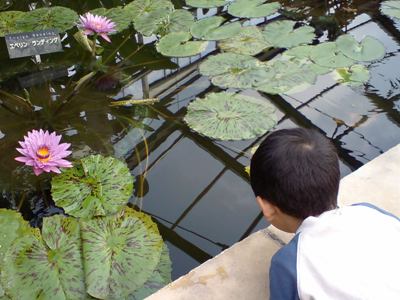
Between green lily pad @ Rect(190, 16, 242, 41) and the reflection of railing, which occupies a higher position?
green lily pad @ Rect(190, 16, 242, 41)

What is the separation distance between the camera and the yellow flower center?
5.34ft

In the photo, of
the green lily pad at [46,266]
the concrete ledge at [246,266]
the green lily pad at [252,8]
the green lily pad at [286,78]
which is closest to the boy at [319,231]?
the concrete ledge at [246,266]

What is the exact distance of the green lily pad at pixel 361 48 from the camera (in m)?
2.57

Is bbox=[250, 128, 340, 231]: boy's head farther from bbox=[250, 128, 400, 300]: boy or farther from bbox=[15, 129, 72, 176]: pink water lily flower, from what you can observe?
bbox=[15, 129, 72, 176]: pink water lily flower

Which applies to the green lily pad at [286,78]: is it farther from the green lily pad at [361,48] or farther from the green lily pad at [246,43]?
the green lily pad at [361,48]

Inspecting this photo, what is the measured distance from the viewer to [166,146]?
214 cm

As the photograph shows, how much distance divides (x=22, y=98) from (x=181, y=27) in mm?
1092

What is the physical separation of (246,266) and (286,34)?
6.08ft

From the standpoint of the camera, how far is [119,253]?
147 centimetres

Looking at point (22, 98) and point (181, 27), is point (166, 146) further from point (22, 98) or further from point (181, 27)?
point (181, 27)

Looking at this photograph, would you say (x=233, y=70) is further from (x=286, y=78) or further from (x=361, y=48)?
(x=361, y=48)

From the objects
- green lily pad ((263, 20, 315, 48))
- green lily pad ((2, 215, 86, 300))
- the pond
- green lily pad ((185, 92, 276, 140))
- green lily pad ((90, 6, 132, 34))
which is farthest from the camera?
green lily pad ((90, 6, 132, 34))

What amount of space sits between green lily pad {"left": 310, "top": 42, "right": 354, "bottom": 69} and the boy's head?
158 cm

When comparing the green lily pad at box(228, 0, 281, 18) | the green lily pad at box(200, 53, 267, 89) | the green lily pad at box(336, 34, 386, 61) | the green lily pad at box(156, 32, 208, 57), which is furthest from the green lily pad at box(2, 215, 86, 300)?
the green lily pad at box(228, 0, 281, 18)
